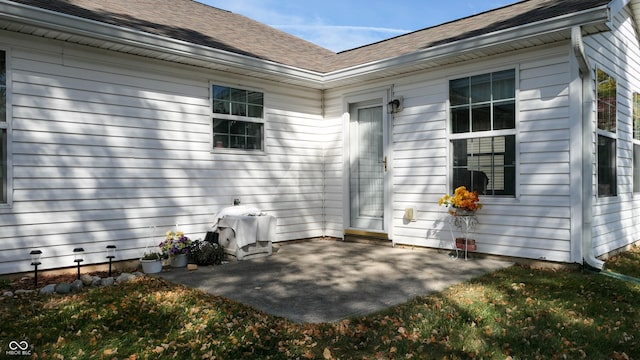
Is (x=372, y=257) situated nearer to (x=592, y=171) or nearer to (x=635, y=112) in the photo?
(x=592, y=171)

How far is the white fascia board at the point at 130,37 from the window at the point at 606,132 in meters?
4.16

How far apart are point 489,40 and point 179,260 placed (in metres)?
4.62

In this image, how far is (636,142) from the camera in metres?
6.85

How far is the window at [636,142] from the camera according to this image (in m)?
6.85

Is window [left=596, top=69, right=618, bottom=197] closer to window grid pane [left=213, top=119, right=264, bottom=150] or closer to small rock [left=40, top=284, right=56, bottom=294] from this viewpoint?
window grid pane [left=213, top=119, right=264, bottom=150]

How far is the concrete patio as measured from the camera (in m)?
3.82

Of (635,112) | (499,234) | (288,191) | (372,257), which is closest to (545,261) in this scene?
(499,234)

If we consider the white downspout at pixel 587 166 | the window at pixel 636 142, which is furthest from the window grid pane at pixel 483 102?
the window at pixel 636 142

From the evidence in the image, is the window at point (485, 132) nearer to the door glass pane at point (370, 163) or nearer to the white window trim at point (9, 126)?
the door glass pane at point (370, 163)

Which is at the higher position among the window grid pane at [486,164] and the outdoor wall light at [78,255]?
the window grid pane at [486,164]

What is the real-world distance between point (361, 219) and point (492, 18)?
364 cm

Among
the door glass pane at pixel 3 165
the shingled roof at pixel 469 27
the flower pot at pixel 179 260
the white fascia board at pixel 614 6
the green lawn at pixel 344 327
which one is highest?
the shingled roof at pixel 469 27

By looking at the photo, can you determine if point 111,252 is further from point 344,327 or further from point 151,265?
point 344,327

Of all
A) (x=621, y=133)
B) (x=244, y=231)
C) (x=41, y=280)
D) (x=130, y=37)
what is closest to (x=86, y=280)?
(x=41, y=280)
